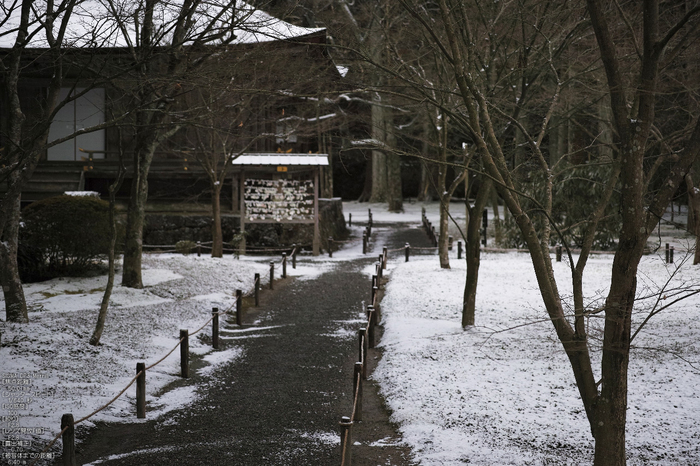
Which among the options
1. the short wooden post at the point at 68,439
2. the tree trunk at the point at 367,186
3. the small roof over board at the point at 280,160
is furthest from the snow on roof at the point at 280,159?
the tree trunk at the point at 367,186

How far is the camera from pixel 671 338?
8.62 m

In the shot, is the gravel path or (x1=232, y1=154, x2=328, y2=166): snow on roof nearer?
the gravel path

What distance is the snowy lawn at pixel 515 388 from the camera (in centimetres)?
546

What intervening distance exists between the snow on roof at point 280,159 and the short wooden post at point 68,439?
1436 centimetres

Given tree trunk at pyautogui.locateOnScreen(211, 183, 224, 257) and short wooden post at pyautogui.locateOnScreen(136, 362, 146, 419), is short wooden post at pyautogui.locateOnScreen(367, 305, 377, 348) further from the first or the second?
tree trunk at pyautogui.locateOnScreen(211, 183, 224, 257)

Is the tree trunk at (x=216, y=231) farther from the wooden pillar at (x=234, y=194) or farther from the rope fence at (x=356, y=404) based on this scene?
the rope fence at (x=356, y=404)

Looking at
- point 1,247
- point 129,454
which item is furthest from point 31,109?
point 129,454

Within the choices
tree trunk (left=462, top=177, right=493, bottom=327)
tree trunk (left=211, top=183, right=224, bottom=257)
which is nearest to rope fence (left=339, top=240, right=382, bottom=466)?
tree trunk (left=462, top=177, right=493, bottom=327)

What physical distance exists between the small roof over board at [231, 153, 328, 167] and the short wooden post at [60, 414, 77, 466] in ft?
47.1

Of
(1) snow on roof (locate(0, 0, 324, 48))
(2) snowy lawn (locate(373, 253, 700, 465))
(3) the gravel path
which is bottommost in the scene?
(3) the gravel path

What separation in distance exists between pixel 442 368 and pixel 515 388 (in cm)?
108

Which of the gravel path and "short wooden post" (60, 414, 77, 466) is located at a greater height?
"short wooden post" (60, 414, 77, 466)

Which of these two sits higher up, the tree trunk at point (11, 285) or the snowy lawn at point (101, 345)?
the tree trunk at point (11, 285)

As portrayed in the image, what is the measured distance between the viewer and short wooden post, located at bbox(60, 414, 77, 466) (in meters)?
4.90
